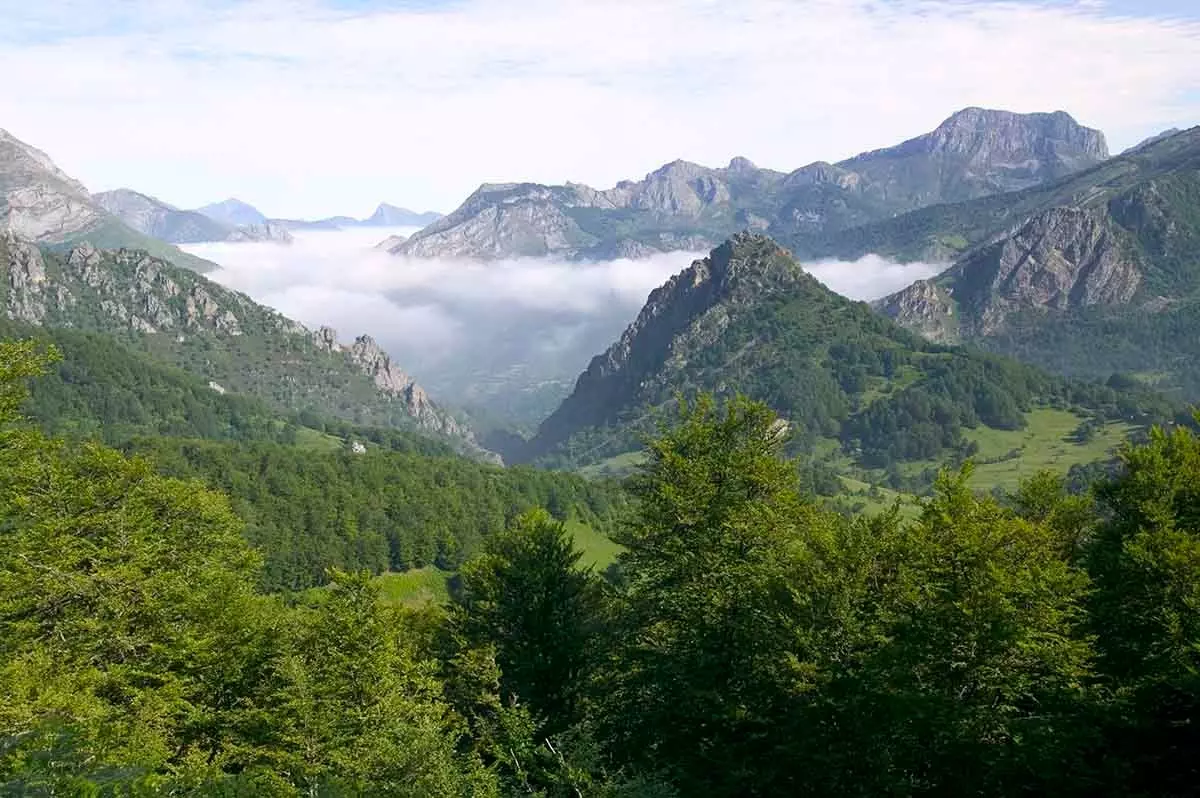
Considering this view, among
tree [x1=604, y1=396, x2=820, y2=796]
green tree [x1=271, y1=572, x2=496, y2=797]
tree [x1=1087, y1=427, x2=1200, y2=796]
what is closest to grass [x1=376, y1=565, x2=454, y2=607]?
green tree [x1=271, y1=572, x2=496, y2=797]

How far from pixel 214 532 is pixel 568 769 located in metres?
35.0

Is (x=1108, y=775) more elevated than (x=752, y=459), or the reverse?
(x=752, y=459)

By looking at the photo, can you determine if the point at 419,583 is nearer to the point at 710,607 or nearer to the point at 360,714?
the point at 360,714

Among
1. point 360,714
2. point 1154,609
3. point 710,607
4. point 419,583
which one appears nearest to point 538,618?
point 360,714

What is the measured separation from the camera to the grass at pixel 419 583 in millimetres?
163500

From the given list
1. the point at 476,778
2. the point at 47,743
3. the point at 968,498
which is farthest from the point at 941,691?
the point at 47,743

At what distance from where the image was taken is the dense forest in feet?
95.3

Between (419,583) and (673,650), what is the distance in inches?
5697

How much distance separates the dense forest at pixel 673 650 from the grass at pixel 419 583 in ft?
386

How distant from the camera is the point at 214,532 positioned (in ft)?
174

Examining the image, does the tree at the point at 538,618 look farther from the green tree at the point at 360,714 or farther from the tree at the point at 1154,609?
the tree at the point at 1154,609

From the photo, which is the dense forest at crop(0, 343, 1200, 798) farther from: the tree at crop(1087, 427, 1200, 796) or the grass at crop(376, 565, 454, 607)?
the grass at crop(376, 565, 454, 607)

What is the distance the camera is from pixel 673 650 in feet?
122

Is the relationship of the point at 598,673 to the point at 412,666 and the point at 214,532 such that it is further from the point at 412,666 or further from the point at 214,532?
the point at 214,532
